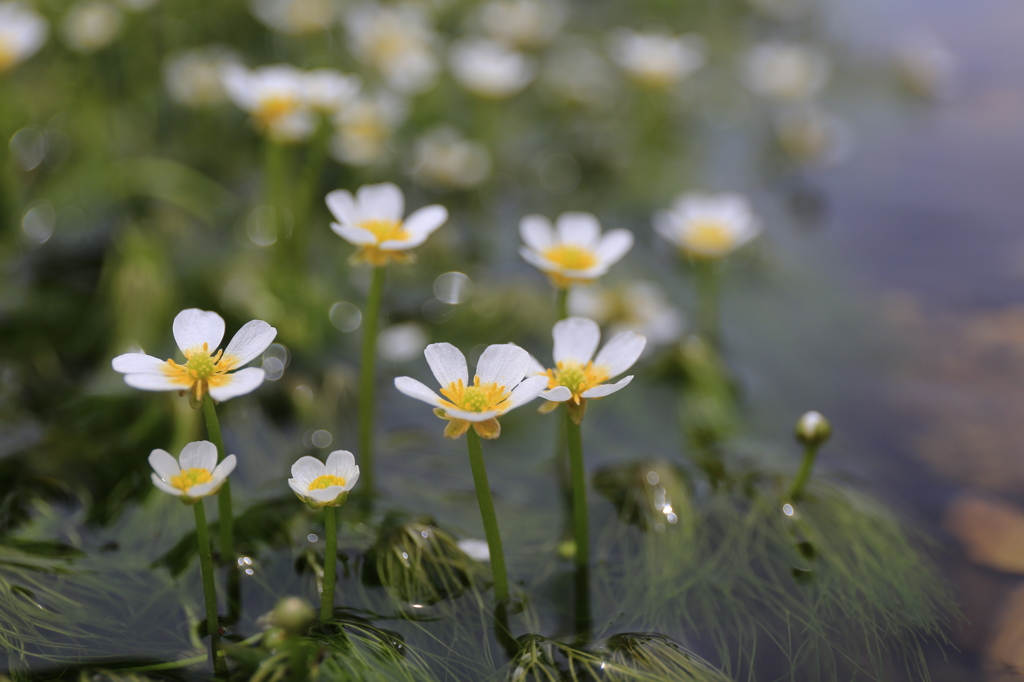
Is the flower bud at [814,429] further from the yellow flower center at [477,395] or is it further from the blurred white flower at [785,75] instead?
the blurred white flower at [785,75]

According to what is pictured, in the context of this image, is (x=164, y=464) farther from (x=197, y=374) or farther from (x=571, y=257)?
(x=571, y=257)

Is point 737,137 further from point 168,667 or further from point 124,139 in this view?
point 168,667

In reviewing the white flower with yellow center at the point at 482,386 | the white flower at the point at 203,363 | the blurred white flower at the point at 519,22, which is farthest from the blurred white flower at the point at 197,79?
the white flower with yellow center at the point at 482,386

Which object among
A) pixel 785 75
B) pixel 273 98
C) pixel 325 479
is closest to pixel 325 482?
pixel 325 479

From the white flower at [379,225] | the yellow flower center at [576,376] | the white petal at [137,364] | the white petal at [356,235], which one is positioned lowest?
the yellow flower center at [576,376]

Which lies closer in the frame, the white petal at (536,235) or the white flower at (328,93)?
the white petal at (536,235)

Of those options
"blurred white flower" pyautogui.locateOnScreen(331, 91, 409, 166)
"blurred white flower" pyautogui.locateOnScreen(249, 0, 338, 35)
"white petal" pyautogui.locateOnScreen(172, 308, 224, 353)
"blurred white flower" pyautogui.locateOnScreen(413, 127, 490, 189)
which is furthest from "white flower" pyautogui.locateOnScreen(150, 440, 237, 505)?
"blurred white flower" pyautogui.locateOnScreen(249, 0, 338, 35)

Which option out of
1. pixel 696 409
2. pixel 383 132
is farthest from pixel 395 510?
pixel 383 132
